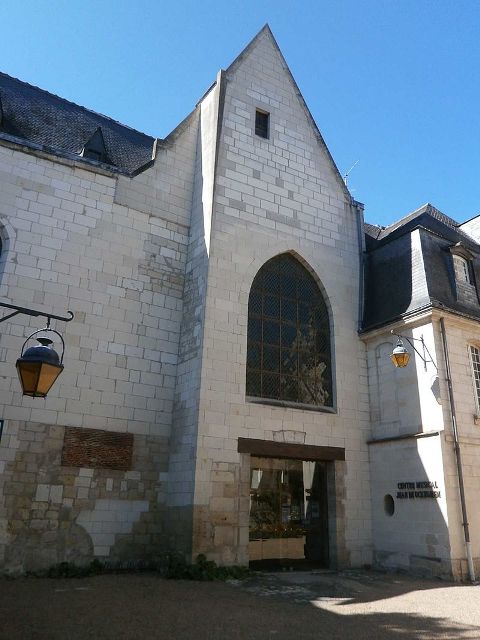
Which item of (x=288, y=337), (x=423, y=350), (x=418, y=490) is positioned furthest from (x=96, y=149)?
(x=418, y=490)

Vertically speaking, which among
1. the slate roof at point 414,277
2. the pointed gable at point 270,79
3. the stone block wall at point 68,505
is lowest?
the stone block wall at point 68,505

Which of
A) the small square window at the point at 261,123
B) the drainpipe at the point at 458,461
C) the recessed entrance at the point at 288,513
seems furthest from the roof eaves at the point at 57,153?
the drainpipe at the point at 458,461

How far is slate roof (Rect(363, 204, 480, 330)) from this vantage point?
1169 centimetres

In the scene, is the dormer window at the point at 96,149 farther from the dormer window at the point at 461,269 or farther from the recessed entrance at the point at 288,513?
the dormer window at the point at 461,269

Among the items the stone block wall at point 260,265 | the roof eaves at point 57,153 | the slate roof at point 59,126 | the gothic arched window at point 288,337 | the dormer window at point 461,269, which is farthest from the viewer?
the dormer window at point 461,269

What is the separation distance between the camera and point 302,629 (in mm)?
5840

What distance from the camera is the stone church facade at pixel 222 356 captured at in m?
9.61

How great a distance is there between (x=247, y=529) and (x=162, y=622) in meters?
4.10

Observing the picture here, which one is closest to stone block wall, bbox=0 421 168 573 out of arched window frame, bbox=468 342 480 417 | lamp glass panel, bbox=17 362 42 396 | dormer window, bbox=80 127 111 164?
lamp glass panel, bbox=17 362 42 396

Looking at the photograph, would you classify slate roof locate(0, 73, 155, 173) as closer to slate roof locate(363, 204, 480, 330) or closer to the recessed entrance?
slate roof locate(363, 204, 480, 330)

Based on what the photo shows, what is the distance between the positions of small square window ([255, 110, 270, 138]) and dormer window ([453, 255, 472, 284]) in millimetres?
5582

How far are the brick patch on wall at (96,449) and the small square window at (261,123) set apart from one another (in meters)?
7.96

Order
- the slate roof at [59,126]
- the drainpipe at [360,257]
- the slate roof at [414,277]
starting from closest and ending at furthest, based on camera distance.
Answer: the slate roof at [414,277] < the slate roof at [59,126] < the drainpipe at [360,257]

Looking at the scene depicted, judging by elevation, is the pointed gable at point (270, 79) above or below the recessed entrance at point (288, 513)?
above
